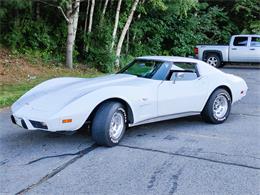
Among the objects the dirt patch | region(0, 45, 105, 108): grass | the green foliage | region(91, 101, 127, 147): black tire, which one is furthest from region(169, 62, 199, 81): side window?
the green foliage

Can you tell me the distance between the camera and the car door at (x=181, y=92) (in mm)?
5496

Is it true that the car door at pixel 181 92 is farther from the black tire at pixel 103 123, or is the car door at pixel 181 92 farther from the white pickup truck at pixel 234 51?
the white pickup truck at pixel 234 51

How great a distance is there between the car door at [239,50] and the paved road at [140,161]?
11260 millimetres

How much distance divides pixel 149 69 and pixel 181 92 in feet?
2.10

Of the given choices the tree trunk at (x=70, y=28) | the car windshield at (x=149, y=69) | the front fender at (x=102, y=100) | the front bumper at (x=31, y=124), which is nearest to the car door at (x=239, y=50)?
the tree trunk at (x=70, y=28)

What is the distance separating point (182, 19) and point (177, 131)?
14028mm

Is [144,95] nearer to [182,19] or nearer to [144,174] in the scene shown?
[144,174]

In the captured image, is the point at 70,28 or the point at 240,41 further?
the point at 240,41

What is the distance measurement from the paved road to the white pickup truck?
36.9 feet

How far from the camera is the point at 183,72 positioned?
5.94m

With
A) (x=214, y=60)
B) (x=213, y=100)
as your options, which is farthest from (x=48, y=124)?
(x=214, y=60)

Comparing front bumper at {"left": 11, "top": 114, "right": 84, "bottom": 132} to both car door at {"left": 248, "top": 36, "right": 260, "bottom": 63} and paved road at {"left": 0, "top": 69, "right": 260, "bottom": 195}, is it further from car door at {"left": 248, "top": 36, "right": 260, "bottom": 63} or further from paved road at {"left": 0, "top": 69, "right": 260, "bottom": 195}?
car door at {"left": 248, "top": 36, "right": 260, "bottom": 63}

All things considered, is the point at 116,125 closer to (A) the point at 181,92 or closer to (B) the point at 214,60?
(A) the point at 181,92

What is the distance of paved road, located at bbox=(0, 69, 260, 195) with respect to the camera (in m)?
3.66
